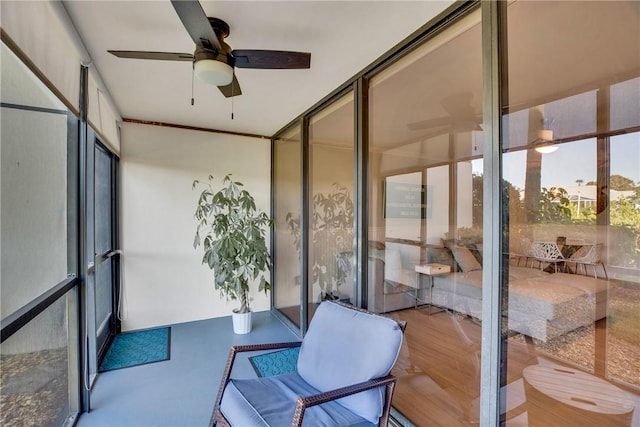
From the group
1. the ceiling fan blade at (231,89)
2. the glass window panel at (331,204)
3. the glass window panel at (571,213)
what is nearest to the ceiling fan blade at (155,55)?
the ceiling fan blade at (231,89)

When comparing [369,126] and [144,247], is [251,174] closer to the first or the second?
[144,247]

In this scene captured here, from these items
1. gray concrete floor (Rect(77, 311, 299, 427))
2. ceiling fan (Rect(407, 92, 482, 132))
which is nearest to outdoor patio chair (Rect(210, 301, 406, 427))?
gray concrete floor (Rect(77, 311, 299, 427))

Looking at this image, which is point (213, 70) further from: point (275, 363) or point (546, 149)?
point (275, 363)

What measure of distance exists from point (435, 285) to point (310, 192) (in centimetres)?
157

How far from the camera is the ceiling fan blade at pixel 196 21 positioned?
122 centimetres

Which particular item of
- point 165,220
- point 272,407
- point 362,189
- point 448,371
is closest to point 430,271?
point 448,371

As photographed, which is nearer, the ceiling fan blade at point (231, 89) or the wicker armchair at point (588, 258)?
the wicker armchair at point (588, 258)

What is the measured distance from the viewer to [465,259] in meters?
2.06

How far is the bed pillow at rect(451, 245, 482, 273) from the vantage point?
1.78 metres

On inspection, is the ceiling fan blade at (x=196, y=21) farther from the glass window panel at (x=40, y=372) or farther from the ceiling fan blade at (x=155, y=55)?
the glass window panel at (x=40, y=372)

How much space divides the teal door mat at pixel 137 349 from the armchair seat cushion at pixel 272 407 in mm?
1615

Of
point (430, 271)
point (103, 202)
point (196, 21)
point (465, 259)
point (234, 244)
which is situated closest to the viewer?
point (196, 21)

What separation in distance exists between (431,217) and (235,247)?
2.08 meters

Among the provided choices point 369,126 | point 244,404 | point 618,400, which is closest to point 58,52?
point 369,126
